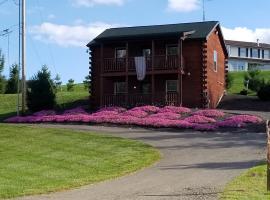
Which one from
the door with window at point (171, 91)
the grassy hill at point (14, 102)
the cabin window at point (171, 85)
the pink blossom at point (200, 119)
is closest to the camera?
the pink blossom at point (200, 119)

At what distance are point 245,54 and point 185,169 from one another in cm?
9530

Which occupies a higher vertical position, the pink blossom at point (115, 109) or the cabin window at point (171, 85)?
the cabin window at point (171, 85)

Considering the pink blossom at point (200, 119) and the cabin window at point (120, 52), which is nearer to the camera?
the pink blossom at point (200, 119)

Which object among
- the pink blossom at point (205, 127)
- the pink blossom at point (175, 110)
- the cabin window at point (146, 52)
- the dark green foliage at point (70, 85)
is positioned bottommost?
the pink blossom at point (205, 127)

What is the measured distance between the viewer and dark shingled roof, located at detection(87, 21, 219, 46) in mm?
39316

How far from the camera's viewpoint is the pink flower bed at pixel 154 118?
2964cm

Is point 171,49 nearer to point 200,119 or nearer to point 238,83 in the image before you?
point 200,119

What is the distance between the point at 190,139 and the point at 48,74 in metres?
18.6

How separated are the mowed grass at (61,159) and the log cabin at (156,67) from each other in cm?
1251

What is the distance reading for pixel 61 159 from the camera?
1892 centimetres

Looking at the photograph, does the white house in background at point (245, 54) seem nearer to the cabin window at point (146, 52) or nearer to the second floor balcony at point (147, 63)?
the cabin window at point (146, 52)

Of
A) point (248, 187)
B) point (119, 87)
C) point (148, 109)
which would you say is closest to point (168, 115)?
point (148, 109)

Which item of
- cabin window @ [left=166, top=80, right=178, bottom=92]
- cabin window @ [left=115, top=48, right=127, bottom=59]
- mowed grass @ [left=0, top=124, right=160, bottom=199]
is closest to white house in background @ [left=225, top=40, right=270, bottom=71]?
cabin window @ [left=115, top=48, right=127, bottom=59]

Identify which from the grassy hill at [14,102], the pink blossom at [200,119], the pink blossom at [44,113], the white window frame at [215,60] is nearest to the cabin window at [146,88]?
the white window frame at [215,60]
